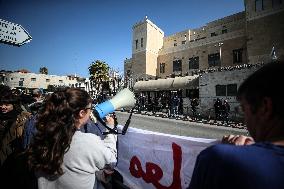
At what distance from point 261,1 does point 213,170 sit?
3302 cm

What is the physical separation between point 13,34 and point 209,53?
32.2 m

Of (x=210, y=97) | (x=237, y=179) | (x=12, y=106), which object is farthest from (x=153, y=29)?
(x=237, y=179)

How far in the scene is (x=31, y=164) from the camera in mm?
1948

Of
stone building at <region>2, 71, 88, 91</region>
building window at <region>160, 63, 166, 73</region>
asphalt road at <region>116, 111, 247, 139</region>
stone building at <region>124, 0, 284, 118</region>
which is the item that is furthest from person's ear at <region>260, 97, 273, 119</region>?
stone building at <region>2, 71, 88, 91</region>

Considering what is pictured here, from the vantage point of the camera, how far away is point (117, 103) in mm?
2793

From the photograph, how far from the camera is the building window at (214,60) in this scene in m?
32.8

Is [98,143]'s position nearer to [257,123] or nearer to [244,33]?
[257,123]

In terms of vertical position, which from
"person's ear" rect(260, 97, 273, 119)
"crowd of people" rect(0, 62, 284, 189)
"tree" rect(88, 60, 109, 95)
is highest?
"tree" rect(88, 60, 109, 95)

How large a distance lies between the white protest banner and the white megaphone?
0.51m

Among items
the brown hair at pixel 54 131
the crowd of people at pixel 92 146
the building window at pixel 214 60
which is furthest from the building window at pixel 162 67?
the brown hair at pixel 54 131

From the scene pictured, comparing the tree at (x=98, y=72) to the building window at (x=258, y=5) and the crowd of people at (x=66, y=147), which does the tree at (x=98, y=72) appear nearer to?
the building window at (x=258, y=5)

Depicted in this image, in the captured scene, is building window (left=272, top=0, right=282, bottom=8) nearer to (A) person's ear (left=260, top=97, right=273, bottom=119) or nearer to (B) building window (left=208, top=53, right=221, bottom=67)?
(B) building window (left=208, top=53, right=221, bottom=67)

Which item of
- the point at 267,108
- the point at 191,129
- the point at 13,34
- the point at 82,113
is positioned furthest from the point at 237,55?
the point at 267,108

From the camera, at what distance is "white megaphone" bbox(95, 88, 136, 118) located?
102 inches
